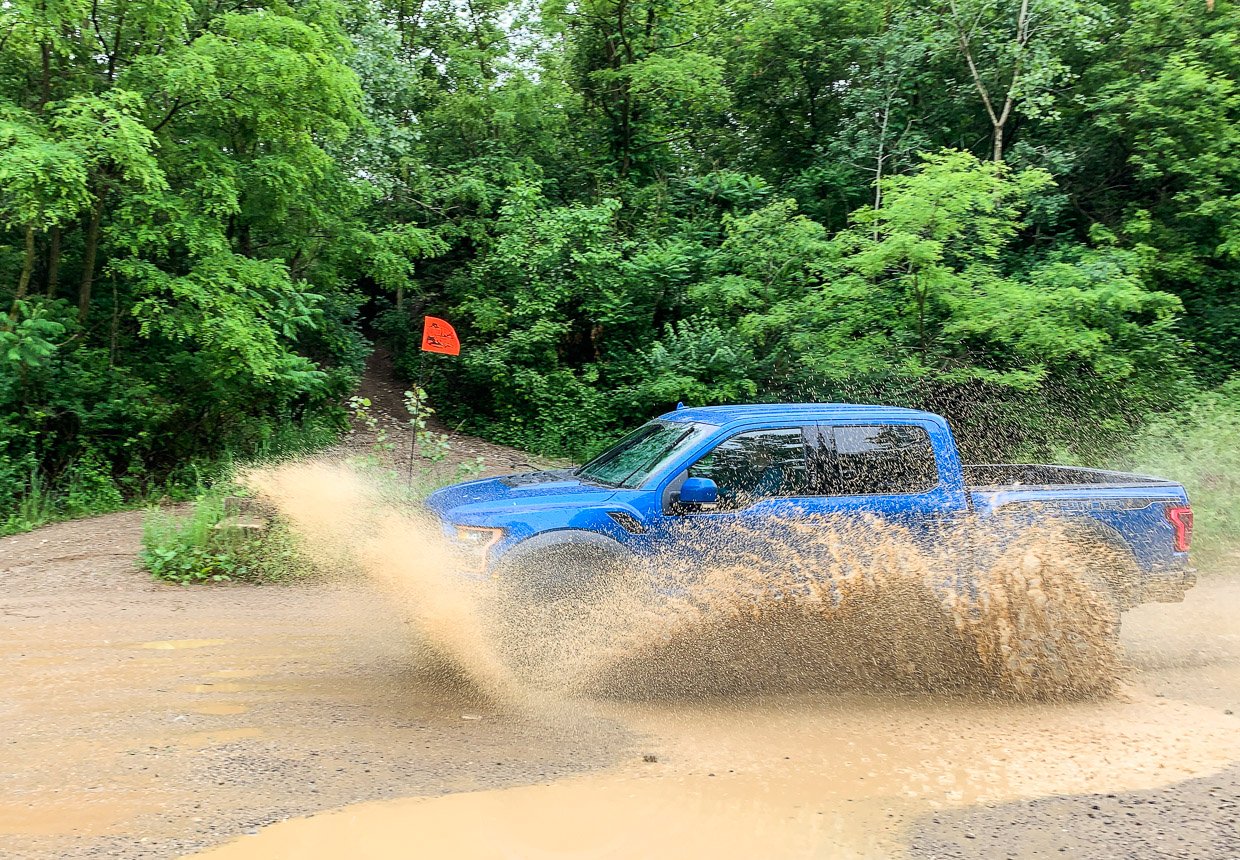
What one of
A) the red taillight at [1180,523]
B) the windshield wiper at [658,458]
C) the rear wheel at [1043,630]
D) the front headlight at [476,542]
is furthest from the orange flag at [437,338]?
the red taillight at [1180,523]

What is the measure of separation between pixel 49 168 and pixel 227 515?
4.72m

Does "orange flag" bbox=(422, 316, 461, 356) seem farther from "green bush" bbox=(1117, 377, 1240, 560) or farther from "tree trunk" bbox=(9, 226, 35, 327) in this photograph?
"green bush" bbox=(1117, 377, 1240, 560)

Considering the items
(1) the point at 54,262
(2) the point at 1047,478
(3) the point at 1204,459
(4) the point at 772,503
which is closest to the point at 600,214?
(1) the point at 54,262

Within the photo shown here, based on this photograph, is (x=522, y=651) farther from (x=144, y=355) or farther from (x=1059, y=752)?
(x=144, y=355)

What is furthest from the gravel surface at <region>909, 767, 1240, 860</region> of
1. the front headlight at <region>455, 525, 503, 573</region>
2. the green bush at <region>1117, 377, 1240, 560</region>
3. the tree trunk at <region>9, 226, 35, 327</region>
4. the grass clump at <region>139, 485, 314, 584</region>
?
the tree trunk at <region>9, 226, 35, 327</region>

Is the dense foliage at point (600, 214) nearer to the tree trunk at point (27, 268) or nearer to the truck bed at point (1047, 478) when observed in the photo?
the tree trunk at point (27, 268)

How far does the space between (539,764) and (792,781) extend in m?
1.35

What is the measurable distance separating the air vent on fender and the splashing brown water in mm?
294

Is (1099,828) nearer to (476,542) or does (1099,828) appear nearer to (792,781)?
(792,781)

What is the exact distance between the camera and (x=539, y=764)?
15.3 ft

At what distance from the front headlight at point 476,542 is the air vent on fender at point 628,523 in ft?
2.58

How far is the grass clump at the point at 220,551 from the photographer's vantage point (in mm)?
8641

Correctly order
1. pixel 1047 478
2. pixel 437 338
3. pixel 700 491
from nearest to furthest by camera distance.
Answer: pixel 700 491, pixel 1047 478, pixel 437 338

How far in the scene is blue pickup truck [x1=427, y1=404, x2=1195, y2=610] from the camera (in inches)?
229
